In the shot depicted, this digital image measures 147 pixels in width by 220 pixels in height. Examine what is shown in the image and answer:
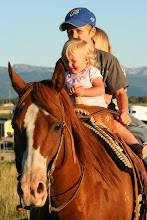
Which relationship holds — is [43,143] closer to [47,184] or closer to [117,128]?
[47,184]

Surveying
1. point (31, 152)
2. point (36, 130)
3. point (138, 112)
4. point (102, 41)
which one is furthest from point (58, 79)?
point (138, 112)

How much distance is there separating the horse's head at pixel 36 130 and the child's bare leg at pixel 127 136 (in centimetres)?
141

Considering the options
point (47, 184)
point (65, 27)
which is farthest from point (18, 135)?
point (65, 27)

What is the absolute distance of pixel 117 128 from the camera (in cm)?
496

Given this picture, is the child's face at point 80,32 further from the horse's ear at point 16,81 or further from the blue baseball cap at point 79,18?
the horse's ear at point 16,81

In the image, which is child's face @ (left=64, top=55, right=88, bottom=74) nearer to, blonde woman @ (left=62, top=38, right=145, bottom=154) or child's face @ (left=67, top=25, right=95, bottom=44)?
blonde woman @ (left=62, top=38, right=145, bottom=154)

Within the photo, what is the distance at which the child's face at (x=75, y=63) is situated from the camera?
4.82 meters

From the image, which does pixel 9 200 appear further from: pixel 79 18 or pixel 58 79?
pixel 58 79

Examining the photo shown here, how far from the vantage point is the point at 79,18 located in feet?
18.1

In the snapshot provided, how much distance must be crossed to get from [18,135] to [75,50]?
5.22 ft

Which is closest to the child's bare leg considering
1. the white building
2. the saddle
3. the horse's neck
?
the saddle

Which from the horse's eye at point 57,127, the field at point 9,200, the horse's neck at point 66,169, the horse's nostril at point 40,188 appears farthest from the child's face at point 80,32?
the field at point 9,200

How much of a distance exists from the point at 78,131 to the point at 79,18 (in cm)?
208

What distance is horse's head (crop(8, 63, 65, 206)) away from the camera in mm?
3273
